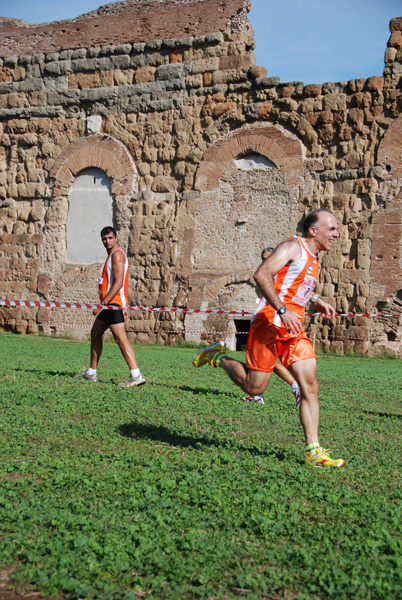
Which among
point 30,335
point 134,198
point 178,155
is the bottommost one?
point 30,335

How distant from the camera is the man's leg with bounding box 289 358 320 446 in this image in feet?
16.2

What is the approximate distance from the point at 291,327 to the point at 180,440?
51.6 inches

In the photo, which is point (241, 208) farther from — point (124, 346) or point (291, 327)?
point (291, 327)

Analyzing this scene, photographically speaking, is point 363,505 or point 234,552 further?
point 363,505

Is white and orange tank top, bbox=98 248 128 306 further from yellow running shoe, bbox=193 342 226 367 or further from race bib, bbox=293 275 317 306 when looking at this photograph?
race bib, bbox=293 275 317 306

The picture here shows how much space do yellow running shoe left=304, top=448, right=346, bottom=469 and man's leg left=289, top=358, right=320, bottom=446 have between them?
11 centimetres

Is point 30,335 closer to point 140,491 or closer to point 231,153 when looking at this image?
point 231,153

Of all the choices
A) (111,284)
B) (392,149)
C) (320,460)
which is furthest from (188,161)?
(320,460)

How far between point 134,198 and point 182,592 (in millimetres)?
15501

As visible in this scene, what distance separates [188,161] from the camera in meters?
17.3

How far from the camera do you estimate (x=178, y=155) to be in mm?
17391

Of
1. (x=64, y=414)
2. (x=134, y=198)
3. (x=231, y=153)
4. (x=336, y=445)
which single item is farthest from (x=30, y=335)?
(x=336, y=445)

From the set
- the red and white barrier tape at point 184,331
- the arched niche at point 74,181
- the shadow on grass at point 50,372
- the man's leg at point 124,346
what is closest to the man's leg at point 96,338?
the man's leg at point 124,346

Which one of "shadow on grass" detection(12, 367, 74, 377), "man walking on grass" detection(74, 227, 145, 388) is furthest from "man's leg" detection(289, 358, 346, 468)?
"shadow on grass" detection(12, 367, 74, 377)
